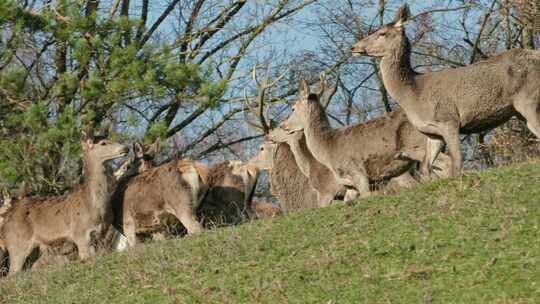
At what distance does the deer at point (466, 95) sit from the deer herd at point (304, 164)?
13 mm

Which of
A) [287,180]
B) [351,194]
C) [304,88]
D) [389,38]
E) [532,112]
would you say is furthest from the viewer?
[287,180]

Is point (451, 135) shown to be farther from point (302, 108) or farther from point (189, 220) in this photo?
point (189, 220)

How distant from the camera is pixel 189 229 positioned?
16500 millimetres

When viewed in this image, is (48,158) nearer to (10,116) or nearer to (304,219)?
(10,116)

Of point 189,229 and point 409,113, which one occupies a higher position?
point 409,113

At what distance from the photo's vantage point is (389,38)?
47.0 feet

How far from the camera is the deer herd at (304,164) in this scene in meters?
13.1

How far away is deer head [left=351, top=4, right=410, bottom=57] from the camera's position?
14250 mm

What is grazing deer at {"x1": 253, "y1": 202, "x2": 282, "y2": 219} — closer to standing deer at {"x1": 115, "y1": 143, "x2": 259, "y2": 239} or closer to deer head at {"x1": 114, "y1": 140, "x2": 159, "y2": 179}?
standing deer at {"x1": 115, "y1": 143, "x2": 259, "y2": 239}

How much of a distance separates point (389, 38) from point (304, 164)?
375 centimetres

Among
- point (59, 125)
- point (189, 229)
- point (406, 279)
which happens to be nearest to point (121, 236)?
point (189, 229)

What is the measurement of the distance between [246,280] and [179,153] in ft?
51.6

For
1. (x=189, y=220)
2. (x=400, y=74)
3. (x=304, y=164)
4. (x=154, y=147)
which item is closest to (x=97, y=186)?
(x=189, y=220)

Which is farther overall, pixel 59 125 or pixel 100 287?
pixel 59 125
